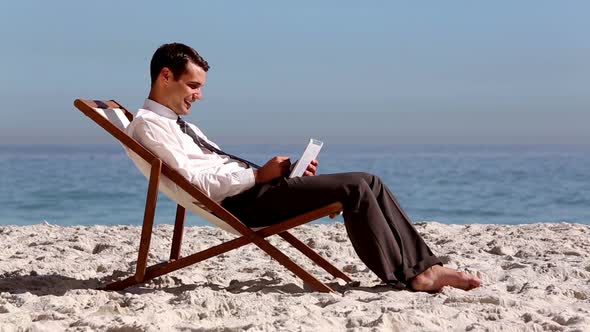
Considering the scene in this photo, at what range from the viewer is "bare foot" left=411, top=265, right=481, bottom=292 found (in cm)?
432

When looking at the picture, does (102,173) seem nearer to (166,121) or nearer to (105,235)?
(105,235)

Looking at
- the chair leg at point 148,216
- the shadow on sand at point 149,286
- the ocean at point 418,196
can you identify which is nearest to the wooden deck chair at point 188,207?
the chair leg at point 148,216

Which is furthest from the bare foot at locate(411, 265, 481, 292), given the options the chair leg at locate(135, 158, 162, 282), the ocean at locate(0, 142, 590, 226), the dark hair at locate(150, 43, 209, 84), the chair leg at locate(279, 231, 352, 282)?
the ocean at locate(0, 142, 590, 226)

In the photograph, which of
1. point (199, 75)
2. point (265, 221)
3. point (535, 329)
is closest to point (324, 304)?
point (265, 221)

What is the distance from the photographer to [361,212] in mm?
4254

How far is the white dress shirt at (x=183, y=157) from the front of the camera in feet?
14.0

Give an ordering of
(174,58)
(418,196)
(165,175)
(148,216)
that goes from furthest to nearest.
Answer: (418,196) < (174,58) < (148,216) < (165,175)

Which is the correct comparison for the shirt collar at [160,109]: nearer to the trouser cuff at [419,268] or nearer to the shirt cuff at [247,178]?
the shirt cuff at [247,178]

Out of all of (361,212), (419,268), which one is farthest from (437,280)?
(361,212)

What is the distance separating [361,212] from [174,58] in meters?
1.29

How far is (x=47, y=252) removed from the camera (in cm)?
598

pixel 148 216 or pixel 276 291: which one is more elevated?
pixel 148 216

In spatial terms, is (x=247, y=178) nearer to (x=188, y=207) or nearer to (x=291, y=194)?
(x=291, y=194)

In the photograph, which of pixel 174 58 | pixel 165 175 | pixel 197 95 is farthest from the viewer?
pixel 197 95
